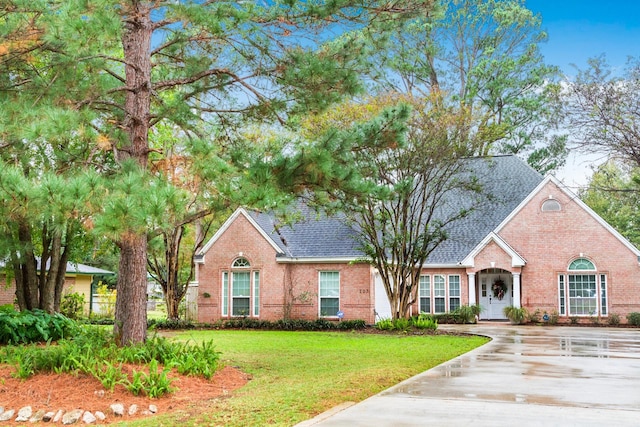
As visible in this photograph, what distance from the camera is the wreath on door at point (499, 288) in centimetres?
3023

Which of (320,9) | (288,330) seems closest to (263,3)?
(320,9)

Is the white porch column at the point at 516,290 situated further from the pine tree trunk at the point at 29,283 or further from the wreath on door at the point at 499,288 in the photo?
the pine tree trunk at the point at 29,283

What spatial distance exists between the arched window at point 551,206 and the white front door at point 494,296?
334 centimetres

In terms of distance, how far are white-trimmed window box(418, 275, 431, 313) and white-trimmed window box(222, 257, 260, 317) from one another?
7.36m

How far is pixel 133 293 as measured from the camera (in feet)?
35.6

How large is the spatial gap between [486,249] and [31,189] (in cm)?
2386

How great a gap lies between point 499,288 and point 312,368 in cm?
1970

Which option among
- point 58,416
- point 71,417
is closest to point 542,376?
point 71,417

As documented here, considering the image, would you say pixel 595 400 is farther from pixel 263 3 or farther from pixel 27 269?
pixel 27 269

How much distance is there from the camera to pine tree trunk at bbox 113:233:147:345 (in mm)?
10844

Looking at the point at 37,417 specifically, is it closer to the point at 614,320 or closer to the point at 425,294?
the point at 425,294

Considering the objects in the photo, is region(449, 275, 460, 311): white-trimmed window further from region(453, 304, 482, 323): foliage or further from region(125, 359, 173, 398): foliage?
region(125, 359, 173, 398): foliage

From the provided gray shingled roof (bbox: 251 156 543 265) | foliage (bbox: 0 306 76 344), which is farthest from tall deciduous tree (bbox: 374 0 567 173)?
foliage (bbox: 0 306 76 344)

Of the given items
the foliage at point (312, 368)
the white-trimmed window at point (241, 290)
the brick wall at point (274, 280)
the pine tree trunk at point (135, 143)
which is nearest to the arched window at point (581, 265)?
the brick wall at point (274, 280)
